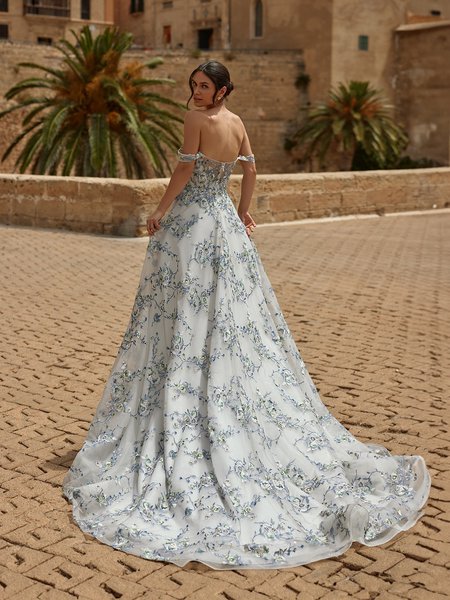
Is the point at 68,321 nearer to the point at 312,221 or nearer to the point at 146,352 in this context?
the point at 146,352

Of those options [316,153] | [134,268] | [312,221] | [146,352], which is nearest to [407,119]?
[316,153]

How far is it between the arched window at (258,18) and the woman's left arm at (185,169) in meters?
35.5

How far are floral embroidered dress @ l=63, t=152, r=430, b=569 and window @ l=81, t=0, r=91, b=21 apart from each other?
147 ft

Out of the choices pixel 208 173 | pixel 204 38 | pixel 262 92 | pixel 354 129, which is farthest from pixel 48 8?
pixel 208 173

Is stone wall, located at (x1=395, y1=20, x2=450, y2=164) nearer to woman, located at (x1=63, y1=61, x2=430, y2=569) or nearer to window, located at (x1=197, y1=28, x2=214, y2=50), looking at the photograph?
window, located at (x1=197, y1=28, x2=214, y2=50)

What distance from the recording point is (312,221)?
42.7 feet

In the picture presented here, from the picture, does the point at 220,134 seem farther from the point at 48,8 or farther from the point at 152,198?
the point at 48,8

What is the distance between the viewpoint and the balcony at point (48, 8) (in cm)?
4466

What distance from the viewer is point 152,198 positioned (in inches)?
416

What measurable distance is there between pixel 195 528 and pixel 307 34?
114 ft

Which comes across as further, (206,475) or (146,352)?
(146,352)

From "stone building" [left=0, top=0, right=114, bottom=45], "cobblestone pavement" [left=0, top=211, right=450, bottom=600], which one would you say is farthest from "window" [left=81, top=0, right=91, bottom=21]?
"cobblestone pavement" [left=0, top=211, right=450, bottom=600]

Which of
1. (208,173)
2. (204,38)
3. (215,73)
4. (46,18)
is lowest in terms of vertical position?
(208,173)

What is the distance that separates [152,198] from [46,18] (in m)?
37.2
